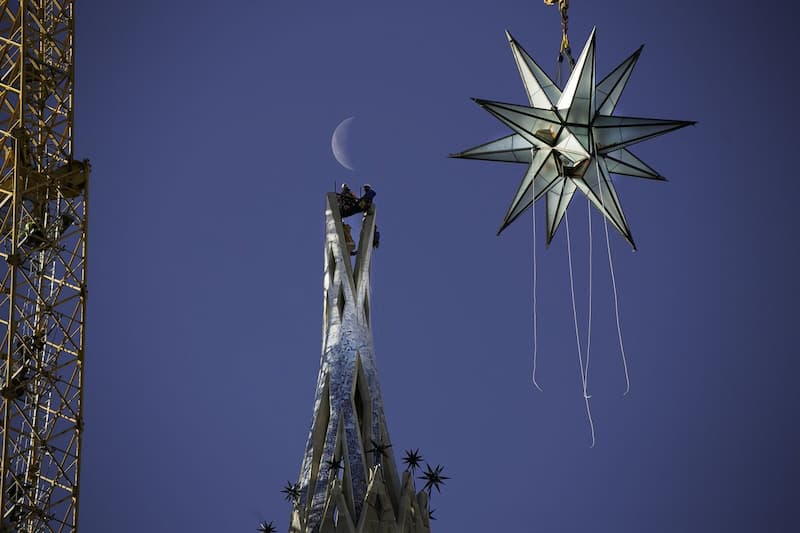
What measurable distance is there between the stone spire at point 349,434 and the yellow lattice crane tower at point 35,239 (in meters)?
8.19

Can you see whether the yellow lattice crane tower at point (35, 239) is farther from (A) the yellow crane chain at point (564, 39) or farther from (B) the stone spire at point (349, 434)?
(A) the yellow crane chain at point (564, 39)

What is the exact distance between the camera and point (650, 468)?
266ft

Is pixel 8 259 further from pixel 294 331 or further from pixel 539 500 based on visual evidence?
pixel 294 331

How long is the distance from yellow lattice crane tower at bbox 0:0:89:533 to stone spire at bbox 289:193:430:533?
26.9ft

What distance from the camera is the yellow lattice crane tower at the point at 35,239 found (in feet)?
145

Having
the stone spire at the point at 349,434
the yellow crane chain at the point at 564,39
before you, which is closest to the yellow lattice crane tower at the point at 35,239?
the stone spire at the point at 349,434

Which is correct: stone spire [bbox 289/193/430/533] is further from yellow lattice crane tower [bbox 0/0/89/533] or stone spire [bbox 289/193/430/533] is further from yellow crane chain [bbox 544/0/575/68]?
yellow crane chain [bbox 544/0/575/68]

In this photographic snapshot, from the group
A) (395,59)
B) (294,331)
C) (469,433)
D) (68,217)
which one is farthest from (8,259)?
(395,59)

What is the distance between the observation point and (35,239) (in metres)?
45.6

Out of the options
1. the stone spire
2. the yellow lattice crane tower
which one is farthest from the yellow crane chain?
the yellow lattice crane tower

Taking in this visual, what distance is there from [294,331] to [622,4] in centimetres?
3730

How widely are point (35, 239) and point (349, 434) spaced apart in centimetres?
1236

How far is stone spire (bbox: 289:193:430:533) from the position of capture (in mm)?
42438

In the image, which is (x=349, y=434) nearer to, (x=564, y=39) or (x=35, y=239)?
(x=35, y=239)
